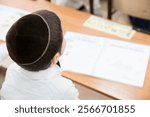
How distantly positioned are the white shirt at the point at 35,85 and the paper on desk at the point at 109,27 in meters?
0.51

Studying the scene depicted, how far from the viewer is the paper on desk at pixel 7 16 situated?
1.49m

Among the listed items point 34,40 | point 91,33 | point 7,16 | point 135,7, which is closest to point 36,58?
point 34,40

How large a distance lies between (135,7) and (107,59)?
61cm

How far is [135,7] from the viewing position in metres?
1.71

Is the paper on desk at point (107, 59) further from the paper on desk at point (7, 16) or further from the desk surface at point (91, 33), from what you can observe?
the paper on desk at point (7, 16)

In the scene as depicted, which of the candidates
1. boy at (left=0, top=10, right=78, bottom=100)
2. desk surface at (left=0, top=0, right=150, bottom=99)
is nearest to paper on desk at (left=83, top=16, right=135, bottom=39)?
desk surface at (left=0, top=0, right=150, bottom=99)

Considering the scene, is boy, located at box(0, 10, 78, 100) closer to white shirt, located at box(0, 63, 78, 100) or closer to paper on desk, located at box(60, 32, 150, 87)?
white shirt, located at box(0, 63, 78, 100)

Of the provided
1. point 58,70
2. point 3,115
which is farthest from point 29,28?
point 3,115

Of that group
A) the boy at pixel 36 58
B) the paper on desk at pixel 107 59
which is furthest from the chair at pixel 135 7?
the boy at pixel 36 58

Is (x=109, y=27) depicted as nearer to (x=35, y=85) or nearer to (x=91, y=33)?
(x=91, y=33)

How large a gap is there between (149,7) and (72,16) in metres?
0.47

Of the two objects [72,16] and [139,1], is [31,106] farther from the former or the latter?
[139,1]

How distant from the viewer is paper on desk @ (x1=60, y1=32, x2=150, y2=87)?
1168 millimetres

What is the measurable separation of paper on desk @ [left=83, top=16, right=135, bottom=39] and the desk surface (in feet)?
0.09
